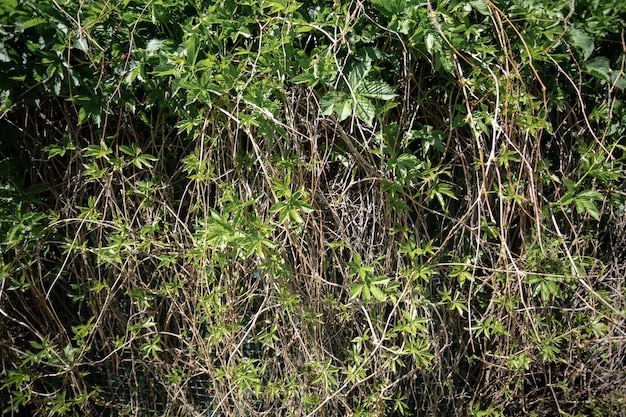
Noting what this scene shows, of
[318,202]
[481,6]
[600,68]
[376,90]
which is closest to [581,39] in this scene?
[600,68]

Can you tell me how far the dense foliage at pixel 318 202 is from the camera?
1694mm

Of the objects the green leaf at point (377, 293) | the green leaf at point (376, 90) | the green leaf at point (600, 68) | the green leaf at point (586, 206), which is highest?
the green leaf at point (600, 68)

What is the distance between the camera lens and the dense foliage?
1.69 metres

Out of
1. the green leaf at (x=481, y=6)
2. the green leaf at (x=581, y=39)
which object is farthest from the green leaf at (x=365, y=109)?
the green leaf at (x=581, y=39)

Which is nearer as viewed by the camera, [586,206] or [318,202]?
[586,206]

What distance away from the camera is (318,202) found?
1.90m

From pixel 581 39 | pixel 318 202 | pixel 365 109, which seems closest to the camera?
pixel 365 109

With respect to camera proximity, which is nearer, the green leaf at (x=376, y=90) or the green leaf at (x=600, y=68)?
the green leaf at (x=376, y=90)

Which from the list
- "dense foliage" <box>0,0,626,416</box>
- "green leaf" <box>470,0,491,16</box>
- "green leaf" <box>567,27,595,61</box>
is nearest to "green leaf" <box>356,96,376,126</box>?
"dense foliage" <box>0,0,626,416</box>

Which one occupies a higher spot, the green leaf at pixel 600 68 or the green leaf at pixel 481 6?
the green leaf at pixel 481 6

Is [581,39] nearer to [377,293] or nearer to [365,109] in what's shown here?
[365,109]

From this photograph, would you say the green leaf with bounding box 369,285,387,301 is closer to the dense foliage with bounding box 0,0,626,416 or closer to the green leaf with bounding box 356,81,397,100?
the dense foliage with bounding box 0,0,626,416

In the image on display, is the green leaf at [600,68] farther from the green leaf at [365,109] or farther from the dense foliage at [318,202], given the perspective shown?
the green leaf at [365,109]

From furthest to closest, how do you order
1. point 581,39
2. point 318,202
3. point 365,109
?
point 318,202 < point 581,39 < point 365,109
